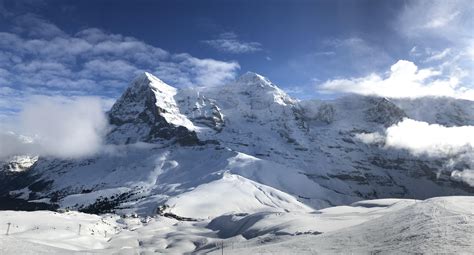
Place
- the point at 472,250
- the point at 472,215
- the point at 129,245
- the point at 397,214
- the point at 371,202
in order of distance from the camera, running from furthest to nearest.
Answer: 1. the point at 371,202
2. the point at 129,245
3. the point at 397,214
4. the point at 472,215
5. the point at 472,250

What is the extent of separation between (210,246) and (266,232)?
15227mm

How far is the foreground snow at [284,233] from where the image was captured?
68562 mm

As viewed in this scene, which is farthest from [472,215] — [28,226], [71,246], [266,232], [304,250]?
[28,226]

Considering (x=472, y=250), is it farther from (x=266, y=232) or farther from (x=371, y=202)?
(x=371, y=202)

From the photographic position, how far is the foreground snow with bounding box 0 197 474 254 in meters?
68.6

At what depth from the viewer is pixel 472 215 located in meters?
73.9

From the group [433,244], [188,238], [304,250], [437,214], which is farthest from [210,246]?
[433,244]

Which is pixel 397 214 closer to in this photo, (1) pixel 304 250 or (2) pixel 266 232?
(1) pixel 304 250

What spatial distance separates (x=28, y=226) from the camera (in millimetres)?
146625

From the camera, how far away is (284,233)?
108438 mm

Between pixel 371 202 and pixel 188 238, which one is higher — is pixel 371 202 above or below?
above

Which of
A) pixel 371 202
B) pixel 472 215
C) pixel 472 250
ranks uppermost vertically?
pixel 371 202

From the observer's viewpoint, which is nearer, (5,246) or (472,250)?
(472,250)

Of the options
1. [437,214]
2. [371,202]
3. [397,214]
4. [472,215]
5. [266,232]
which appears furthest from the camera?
[371,202]
